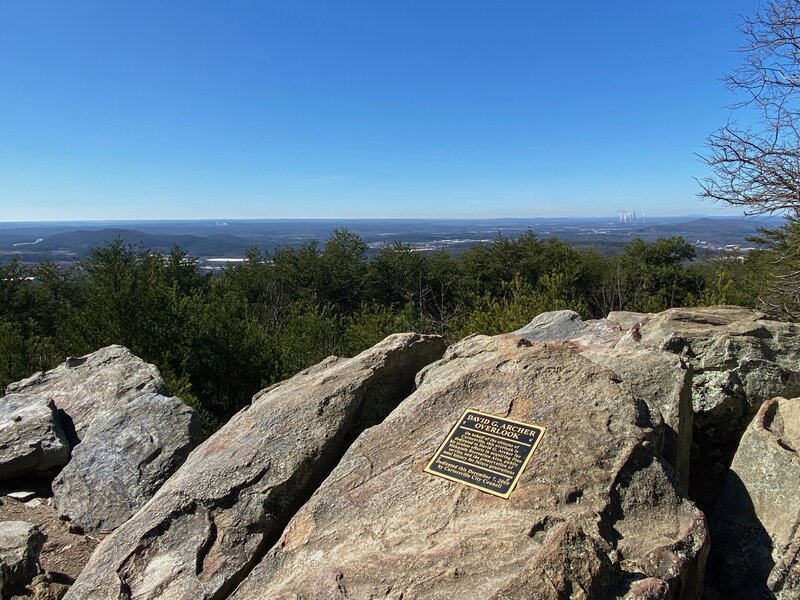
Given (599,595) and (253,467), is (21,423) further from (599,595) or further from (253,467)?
(599,595)

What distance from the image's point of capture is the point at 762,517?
5.12 meters

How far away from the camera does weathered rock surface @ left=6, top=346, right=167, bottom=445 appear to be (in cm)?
933

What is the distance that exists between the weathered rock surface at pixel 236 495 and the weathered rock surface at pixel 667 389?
9.61 feet

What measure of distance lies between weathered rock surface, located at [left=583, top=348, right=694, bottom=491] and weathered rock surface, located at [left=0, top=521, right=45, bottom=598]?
6391mm

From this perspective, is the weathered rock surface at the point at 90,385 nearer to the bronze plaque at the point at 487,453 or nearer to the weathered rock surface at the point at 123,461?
the weathered rock surface at the point at 123,461

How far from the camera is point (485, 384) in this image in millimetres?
5844

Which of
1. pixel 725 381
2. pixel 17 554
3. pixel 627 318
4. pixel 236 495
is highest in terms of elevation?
pixel 627 318

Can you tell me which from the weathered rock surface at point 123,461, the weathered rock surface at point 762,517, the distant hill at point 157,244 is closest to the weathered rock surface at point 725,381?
the weathered rock surface at point 762,517

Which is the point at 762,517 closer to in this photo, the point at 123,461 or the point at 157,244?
the point at 123,461

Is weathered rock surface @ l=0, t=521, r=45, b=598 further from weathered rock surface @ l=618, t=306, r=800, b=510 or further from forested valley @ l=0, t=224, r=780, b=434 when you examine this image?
weathered rock surface @ l=618, t=306, r=800, b=510

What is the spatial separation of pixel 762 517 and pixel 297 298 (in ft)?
118

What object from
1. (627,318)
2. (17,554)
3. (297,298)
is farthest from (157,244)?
(17,554)

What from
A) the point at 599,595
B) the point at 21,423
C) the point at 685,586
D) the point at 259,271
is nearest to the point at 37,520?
the point at 21,423

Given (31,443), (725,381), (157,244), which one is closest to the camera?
(725,381)
